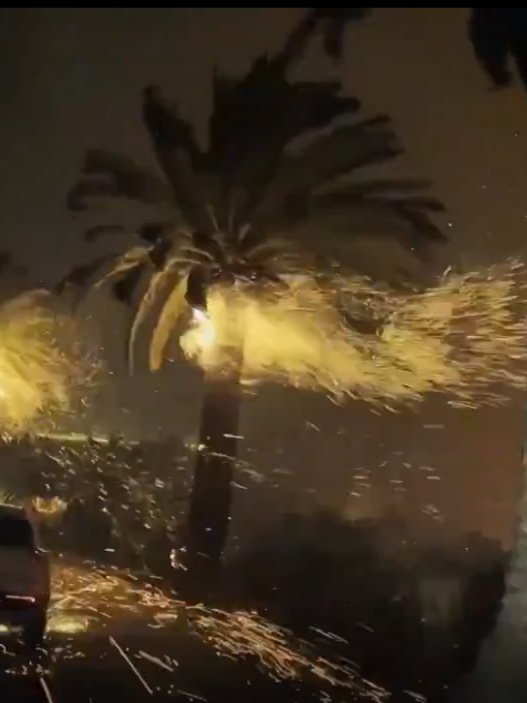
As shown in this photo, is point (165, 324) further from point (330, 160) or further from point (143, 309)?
point (330, 160)

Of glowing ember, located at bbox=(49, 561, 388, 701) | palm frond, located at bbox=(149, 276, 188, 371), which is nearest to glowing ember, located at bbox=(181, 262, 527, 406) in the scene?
palm frond, located at bbox=(149, 276, 188, 371)

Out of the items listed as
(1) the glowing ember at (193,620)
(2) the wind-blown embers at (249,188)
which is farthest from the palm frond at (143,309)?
(1) the glowing ember at (193,620)

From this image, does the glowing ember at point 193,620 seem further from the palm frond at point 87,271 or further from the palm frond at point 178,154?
the palm frond at point 178,154

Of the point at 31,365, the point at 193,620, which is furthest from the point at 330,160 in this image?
the point at 193,620

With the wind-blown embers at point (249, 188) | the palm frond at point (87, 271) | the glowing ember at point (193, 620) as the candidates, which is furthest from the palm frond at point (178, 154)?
the glowing ember at point (193, 620)

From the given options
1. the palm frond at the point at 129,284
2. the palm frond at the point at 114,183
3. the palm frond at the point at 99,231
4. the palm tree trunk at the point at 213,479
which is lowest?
the palm tree trunk at the point at 213,479

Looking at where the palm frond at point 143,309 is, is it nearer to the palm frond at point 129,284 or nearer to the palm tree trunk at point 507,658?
the palm frond at point 129,284

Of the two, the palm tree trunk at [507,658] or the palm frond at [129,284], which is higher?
the palm frond at [129,284]
